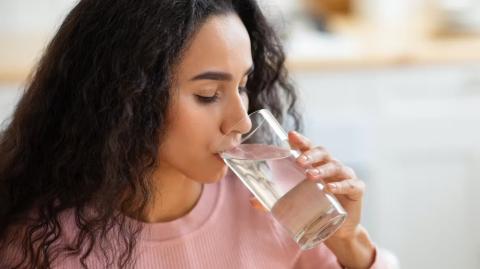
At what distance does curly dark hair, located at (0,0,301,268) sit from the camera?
3.79 feet

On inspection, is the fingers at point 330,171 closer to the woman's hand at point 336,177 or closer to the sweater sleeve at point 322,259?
the woman's hand at point 336,177

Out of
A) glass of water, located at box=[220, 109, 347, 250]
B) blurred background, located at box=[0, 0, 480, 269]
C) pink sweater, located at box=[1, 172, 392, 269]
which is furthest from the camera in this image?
blurred background, located at box=[0, 0, 480, 269]

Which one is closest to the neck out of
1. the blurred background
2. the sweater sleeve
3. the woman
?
the woman

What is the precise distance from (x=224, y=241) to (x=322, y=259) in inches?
6.5

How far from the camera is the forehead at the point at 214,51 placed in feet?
3.82

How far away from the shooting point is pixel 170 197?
4.41 feet

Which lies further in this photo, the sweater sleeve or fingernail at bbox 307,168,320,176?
the sweater sleeve

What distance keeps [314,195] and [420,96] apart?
4.85ft

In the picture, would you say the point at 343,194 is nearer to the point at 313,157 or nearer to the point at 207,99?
the point at 313,157

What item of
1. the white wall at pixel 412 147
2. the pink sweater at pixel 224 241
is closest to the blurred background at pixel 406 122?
the white wall at pixel 412 147

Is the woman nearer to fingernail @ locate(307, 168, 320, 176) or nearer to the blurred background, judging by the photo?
fingernail @ locate(307, 168, 320, 176)

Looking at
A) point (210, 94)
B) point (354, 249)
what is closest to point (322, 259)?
point (354, 249)

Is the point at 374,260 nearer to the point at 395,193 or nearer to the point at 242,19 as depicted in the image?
the point at 242,19

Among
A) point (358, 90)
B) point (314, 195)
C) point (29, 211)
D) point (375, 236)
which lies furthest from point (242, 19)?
point (375, 236)
